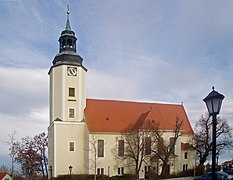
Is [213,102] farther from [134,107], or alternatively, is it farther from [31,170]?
[31,170]

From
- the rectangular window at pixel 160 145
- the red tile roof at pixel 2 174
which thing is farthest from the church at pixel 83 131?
the red tile roof at pixel 2 174

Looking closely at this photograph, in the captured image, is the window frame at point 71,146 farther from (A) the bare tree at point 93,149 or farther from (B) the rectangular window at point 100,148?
(B) the rectangular window at point 100,148

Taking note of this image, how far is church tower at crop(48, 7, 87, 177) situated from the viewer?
44.8 metres

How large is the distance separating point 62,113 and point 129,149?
1097cm

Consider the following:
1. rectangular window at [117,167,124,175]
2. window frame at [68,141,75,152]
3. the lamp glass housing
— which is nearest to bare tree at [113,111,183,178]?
rectangular window at [117,167,124,175]

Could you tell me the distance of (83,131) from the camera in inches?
1837

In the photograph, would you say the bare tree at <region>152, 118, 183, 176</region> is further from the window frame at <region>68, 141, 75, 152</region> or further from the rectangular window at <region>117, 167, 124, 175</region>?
the window frame at <region>68, 141, 75, 152</region>

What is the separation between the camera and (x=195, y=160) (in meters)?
49.2

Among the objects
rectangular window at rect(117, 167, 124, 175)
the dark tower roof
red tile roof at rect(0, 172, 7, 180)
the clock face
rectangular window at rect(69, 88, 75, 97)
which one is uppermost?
the dark tower roof

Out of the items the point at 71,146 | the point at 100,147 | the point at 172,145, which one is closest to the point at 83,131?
the point at 71,146

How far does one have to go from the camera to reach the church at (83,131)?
44781 millimetres

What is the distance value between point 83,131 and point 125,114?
25.2ft

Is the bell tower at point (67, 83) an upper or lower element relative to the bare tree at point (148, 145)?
upper

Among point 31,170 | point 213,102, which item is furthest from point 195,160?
point 213,102
